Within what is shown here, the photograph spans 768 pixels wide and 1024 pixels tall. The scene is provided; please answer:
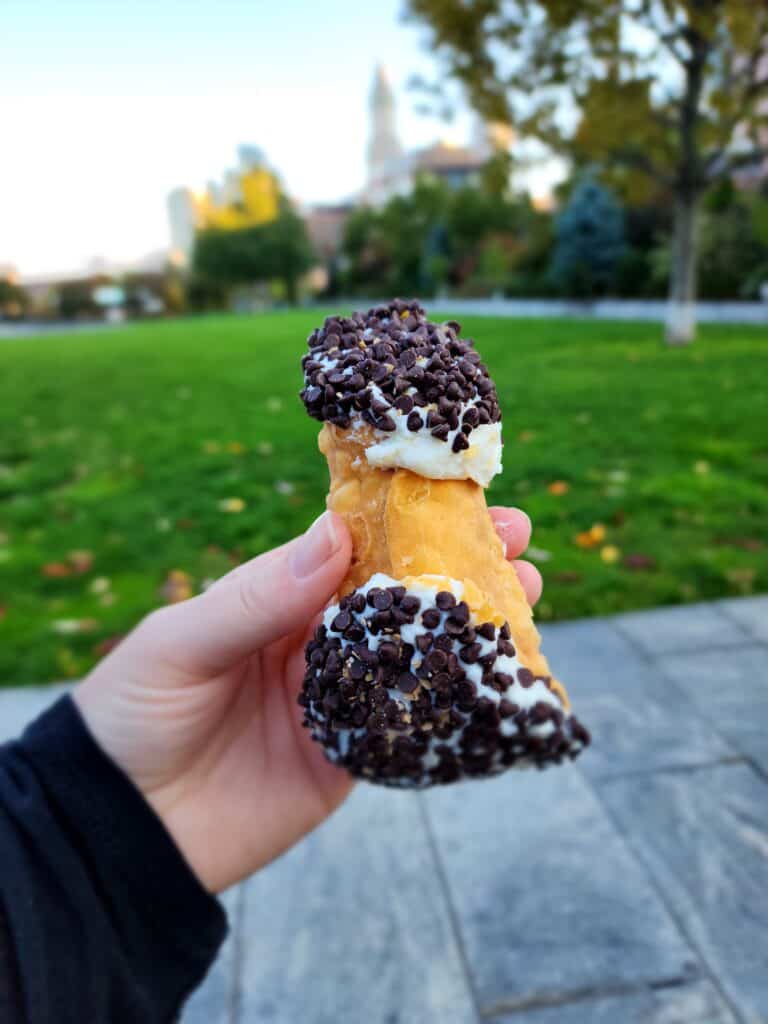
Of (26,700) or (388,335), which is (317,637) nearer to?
(388,335)

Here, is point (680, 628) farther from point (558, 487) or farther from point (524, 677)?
point (524, 677)

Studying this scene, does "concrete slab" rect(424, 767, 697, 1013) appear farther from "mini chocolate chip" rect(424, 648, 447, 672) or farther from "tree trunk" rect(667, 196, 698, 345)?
"tree trunk" rect(667, 196, 698, 345)

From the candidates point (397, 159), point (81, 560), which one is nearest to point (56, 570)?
point (81, 560)

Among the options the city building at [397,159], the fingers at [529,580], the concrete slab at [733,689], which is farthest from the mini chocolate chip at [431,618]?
the city building at [397,159]

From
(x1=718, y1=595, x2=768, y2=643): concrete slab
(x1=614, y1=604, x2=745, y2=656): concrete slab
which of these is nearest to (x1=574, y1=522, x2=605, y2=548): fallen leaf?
(x1=614, y1=604, x2=745, y2=656): concrete slab

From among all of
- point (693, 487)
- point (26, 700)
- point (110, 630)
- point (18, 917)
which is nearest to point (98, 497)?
point (110, 630)

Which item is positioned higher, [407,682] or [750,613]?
[407,682]
